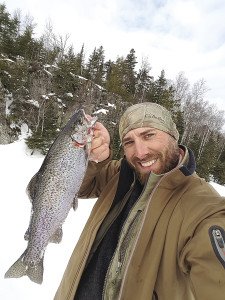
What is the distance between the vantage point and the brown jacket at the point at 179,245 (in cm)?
126

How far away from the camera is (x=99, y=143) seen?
2.22 metres

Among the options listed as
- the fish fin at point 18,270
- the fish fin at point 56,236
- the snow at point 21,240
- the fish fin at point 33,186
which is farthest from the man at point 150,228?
the snow at point 21,240

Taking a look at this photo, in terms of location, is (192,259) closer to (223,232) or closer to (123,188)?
(223,232)

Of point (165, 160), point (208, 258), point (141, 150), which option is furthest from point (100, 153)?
point (208, 258)

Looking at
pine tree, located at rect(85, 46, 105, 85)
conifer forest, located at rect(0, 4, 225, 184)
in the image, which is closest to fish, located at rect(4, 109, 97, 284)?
conifer forest, located at rect(0, 4, 225, 184)

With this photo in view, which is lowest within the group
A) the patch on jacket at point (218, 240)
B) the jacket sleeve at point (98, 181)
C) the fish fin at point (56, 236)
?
the fish fin at point (56, 236)

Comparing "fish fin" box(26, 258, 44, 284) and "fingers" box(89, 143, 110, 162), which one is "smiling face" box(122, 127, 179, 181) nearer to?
"fingers" box(89, 143, 110, 162)

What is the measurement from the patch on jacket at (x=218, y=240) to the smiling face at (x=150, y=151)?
2.36 ft

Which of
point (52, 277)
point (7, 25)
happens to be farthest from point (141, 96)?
point (52, 277)

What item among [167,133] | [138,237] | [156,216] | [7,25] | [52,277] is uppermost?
[7,25]

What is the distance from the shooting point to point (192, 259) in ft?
4.39

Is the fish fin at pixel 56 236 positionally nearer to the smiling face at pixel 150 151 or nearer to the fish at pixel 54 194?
the fish at pixel 54 194

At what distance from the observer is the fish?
2020 millimetres

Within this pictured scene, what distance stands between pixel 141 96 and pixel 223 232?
40.5 meters
